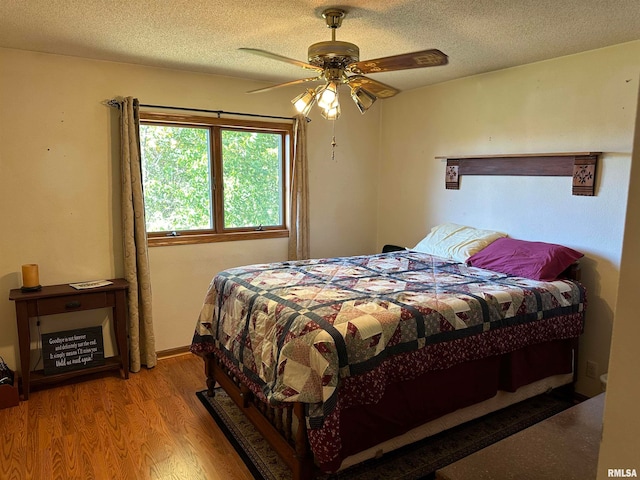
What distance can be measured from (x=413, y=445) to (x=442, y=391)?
1.22 feet

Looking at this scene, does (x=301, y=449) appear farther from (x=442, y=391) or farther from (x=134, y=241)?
(x=134, y=241)

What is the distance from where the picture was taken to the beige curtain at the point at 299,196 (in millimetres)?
4000

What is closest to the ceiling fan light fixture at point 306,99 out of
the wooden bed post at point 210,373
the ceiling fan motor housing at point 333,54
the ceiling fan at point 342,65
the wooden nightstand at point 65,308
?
the ceiling fan at point 342,65

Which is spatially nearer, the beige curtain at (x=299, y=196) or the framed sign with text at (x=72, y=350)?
the framed sign with text at (x=72, y=350)

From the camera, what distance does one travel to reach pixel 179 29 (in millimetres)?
2527

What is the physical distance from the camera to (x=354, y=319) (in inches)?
78.8

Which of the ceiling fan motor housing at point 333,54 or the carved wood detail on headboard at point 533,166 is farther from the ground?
the ceiling fan motor housing at point 333,54

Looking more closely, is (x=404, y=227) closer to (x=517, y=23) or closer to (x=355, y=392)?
(x=517, y=23)

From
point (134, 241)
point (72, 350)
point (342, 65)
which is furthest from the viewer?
point (134, 241)

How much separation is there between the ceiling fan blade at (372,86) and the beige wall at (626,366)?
6.84 feet

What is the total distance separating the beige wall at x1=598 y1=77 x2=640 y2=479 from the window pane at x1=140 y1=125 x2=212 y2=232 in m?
3.52

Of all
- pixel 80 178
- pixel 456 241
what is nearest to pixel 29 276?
pixel 80 178

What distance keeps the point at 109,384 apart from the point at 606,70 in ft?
13.3

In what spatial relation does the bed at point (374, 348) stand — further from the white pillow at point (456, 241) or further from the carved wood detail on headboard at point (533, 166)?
the carved wood detail on headboard at point (533, 166)
